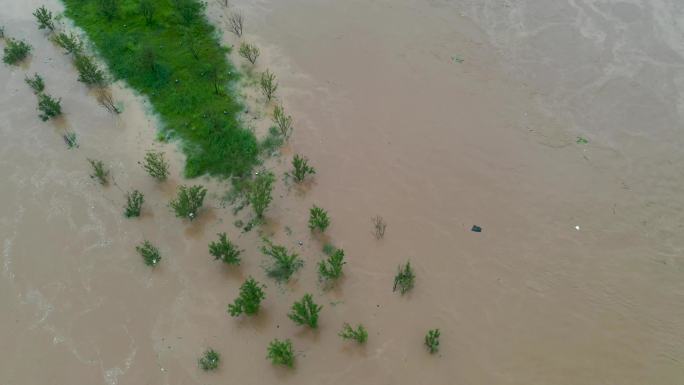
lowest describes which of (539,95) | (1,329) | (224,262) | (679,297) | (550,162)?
(1,329)

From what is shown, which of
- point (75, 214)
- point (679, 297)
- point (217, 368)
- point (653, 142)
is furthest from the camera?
A: point (653, 142)

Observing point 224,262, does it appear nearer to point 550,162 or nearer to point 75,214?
Result: point 75,214

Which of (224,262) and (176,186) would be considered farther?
(176,186)

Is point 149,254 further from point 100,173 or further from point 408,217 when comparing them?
point 408,217

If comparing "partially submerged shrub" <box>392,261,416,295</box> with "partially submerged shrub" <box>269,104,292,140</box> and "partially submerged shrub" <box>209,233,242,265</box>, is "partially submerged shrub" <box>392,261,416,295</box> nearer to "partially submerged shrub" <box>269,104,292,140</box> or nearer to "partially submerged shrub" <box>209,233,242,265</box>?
"partially submerged shrub" <box>209,233,242,265</box>

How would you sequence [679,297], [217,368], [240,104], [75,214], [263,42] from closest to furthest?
[217,368] < [679,297] < [75,214] < [240,104] < [263,42]

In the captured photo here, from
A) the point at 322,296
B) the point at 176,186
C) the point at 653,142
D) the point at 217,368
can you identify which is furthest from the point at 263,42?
the point at 653,142

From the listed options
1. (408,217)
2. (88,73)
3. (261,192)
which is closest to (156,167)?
(261,192)
